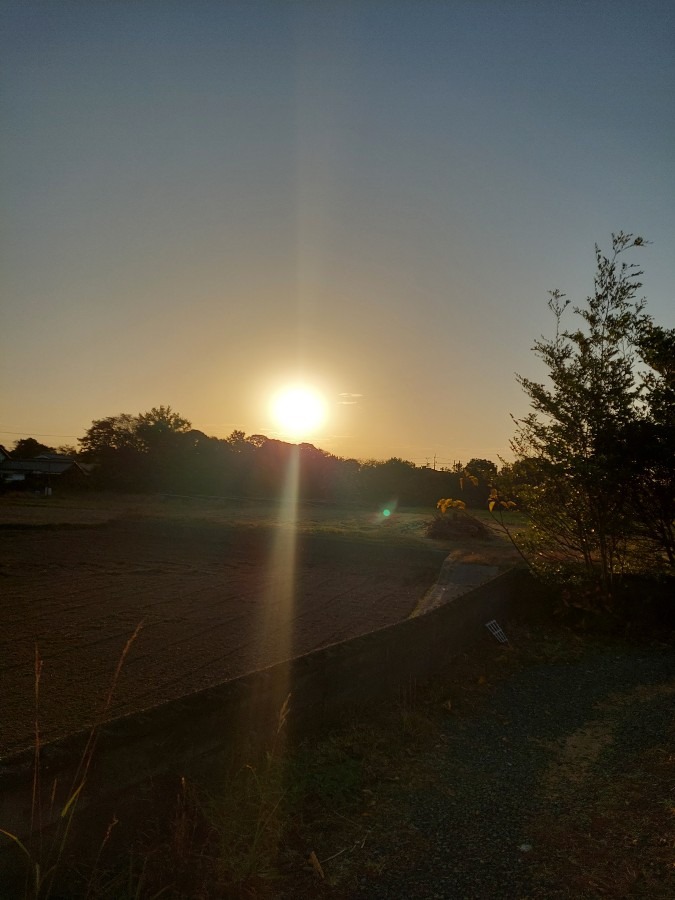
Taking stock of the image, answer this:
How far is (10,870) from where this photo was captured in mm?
2604

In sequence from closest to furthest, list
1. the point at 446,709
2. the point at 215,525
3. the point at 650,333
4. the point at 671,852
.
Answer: the point at 671,852 < the point at 446,709 < the point at 650,333 < the point at 215,525

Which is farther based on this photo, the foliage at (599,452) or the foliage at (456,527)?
the foliage at (456,527)

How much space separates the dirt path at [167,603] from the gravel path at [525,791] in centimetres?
252

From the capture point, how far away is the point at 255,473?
3956cm

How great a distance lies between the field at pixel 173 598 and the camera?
581 cm

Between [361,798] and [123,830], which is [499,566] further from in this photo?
[123,830]

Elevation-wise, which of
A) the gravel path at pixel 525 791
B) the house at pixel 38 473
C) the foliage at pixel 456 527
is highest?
the house at pixel 38 473

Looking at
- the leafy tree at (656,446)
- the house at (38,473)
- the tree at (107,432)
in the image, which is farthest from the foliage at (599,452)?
the tree at (107,432)

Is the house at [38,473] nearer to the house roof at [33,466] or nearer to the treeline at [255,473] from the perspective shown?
the house roof at [33,466]

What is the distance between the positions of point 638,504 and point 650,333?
227cm

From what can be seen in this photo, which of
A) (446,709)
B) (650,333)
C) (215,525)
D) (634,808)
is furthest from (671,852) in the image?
(215,525)

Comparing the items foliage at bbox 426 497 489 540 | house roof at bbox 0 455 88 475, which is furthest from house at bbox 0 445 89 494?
foliage at bbox 426 497 489 540

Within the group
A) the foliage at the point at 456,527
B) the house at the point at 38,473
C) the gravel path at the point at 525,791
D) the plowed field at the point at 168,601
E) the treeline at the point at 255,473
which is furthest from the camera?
the house at the point at 38,473

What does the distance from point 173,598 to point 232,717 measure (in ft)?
21.8
